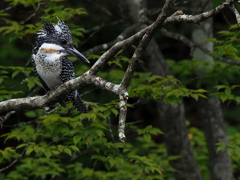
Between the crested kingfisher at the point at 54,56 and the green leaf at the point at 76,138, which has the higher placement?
the crested kingfisher at the point at 54,56

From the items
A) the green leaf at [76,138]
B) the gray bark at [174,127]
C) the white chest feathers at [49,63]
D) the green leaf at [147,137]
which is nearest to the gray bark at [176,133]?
→ the gray bark at [174,127]

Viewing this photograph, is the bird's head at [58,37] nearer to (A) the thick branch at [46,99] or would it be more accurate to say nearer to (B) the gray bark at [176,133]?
(A) the thick branch at [46,99]

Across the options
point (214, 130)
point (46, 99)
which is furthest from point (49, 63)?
point (214, 130)

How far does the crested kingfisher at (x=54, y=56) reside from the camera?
176 inches

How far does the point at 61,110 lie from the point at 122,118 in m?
2.35

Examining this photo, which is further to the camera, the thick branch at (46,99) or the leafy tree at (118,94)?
the leafy tree at (118,94)

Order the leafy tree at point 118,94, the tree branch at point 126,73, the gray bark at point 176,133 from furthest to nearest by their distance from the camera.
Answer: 1. the gray bark at point 176,133
2. the leafy tree at point 118,94
3. the tree branch at point 126,73

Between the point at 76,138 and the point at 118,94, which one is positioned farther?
the point at 76,138

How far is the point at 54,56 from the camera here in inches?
179

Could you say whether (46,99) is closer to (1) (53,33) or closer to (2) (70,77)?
(2) (70,77)

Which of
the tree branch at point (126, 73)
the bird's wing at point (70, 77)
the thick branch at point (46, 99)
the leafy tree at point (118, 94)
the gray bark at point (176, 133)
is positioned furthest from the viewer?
the gray bark at point (176, 133)

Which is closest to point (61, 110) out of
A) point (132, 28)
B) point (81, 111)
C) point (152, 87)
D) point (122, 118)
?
point (81, 111)

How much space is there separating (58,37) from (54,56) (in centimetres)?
18

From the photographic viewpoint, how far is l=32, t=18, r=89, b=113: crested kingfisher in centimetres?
446
